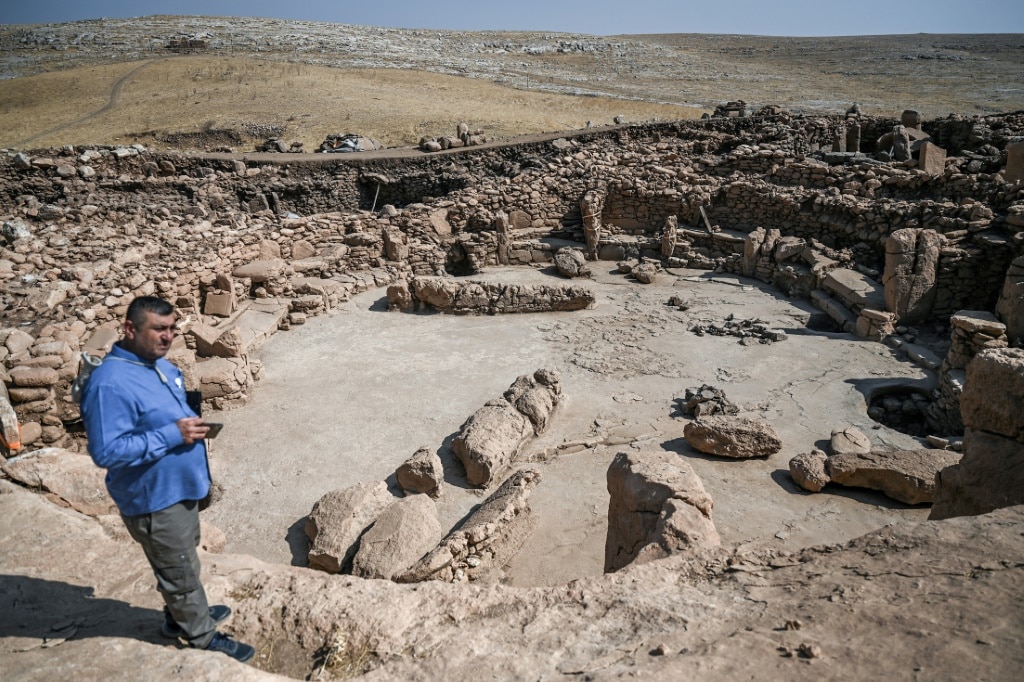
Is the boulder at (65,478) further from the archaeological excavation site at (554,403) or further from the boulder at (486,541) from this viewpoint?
the boulder at (486,541)

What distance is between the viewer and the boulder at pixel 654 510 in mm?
3988

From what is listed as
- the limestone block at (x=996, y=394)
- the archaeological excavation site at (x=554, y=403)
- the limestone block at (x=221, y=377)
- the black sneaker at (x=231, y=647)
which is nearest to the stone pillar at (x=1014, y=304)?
the archaeological excavation site at (x=554, y=403)

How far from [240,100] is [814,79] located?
1469 inches

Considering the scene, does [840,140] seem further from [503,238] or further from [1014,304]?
[1014,304]

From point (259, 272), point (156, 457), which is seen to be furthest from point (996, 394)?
→ point (259, 272)

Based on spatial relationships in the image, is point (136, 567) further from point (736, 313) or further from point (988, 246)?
point (988, 246)

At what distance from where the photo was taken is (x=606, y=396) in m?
8.62

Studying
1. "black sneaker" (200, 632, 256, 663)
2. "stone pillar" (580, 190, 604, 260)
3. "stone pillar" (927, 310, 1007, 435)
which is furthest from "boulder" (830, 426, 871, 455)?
"stone pillar" (580, 190, 604, 260)

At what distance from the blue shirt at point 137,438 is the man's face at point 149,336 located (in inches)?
1.7

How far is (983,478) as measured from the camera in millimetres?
4172

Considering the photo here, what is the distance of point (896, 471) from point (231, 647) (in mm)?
6219

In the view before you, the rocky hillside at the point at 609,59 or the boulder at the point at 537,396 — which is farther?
the rocky hillside at the point at 609,59

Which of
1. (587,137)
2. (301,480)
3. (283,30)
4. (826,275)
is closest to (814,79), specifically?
(587,137)

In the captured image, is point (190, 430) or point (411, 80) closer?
point (190, 430)
